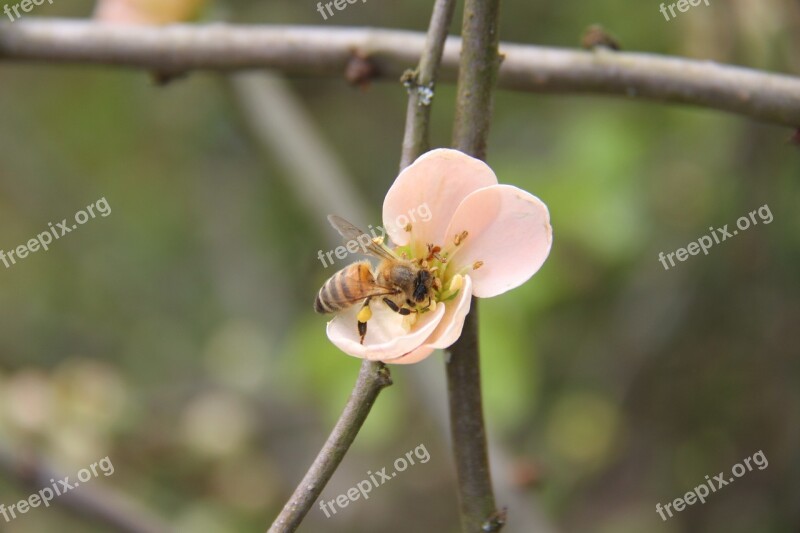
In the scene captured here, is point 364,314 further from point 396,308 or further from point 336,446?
point 336,446

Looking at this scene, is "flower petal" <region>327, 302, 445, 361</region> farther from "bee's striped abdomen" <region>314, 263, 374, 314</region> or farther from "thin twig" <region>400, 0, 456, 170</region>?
"thin twig" <region>400, 0, 456, 170</region>

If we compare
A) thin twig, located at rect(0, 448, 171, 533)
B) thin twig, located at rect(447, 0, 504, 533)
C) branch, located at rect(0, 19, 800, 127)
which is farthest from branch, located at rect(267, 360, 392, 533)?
thin twig, located at rect(0, 448, 171, 533)

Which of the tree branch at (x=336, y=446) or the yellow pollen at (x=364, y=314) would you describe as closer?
the tree branch at (x=336, y=446)

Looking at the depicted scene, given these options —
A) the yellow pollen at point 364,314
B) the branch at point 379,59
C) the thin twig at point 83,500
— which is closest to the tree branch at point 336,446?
the yellow pollen at point 364,314


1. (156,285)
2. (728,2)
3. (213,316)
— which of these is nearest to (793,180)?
(728,2)

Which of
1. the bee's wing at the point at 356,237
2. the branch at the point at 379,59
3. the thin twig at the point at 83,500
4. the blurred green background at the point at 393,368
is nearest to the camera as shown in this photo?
the bee's wing at the point at 356,237

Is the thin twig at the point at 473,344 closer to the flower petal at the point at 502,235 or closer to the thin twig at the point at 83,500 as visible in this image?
the flower petal at the point at 502,235

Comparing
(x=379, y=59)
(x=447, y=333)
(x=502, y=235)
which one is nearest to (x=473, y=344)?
(x=447, y=333)
